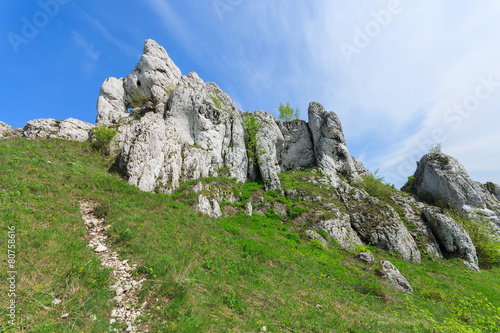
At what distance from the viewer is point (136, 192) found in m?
16.4

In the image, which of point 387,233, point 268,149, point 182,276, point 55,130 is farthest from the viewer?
point 268,149

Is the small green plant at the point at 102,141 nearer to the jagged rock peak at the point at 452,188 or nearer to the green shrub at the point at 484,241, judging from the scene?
the green shrub at the point at 484,241

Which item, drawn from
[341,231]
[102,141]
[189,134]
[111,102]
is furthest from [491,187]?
[111,102]

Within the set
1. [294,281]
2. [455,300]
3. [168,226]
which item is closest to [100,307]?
[168,226]

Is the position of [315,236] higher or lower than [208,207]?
lower

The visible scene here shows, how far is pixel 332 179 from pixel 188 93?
3214 cm

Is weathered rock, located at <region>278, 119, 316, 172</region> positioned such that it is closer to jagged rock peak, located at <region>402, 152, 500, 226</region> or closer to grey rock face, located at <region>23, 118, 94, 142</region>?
jagged rock peak, located at <region>402, 152, 500, 226</region>

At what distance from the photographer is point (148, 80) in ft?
120

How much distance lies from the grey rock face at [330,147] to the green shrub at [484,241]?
17.6 meters

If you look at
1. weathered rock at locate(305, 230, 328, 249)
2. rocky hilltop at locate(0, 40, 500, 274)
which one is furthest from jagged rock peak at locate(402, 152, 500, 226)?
weathered rock at locate(305, 230, 328, 249)

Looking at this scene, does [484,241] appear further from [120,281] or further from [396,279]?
[120,281]

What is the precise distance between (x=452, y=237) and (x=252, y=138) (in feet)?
111

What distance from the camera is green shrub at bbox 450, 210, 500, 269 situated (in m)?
25.8

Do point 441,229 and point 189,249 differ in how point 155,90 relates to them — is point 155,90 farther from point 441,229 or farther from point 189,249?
point 441,229
